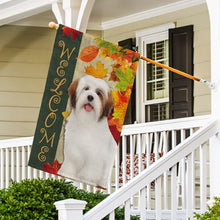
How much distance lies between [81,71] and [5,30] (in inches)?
178

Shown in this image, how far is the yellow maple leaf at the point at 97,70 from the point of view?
446cm

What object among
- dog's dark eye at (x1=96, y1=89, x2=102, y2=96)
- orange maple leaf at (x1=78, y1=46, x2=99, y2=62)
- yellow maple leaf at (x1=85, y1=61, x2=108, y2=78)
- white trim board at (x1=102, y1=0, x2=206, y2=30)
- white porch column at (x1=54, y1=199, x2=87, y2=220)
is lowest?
white porch column at (x1=54, y1=199, x2=87, y2=220)

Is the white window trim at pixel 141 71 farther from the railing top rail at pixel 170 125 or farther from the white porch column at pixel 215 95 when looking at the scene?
the white porch column at pixel 215 95

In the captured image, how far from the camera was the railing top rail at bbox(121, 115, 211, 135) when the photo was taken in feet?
15.0

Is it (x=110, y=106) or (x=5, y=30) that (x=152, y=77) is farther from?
(x=110, y=106)

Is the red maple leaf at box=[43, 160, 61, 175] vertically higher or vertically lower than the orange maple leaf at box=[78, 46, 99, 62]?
lower

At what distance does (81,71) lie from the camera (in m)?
4.47

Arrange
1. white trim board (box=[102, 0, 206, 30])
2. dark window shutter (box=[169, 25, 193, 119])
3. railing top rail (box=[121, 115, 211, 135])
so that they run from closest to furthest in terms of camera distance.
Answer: railing top rail (box=[121, 115, 211, 135]) → dark window shutter (box=[169, 25, 193, 119]) → white trim board (box=[102, 0, 206, 30])

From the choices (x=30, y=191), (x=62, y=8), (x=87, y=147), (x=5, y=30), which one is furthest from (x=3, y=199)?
(x=5, y=30)

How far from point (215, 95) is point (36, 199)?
1.77m

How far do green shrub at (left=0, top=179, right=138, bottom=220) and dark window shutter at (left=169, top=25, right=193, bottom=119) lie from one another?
277 centimetres

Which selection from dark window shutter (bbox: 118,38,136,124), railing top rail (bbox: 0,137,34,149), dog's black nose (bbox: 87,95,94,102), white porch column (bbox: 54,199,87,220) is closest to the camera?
white porch column (bbox: 54,199,87,220)

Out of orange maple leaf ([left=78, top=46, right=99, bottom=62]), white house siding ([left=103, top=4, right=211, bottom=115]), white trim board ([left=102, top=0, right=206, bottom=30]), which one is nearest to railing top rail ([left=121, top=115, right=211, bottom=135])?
orange maple leaf ([left=78, top=46, right=99, bottom=62])

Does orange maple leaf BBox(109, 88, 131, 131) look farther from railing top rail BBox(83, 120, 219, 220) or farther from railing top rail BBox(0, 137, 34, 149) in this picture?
railing top rail BBox(0, 137, 34, 149)
